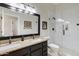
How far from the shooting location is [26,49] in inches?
82.2

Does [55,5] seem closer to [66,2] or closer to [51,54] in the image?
[66,2]

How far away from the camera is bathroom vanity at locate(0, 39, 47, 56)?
1726 mm

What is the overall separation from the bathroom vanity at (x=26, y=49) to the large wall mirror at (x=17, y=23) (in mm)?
244

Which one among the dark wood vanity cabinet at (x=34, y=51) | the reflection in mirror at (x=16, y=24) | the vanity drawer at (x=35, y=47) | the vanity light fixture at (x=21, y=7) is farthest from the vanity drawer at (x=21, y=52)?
the vanity light fixture at (x=21, y=7)

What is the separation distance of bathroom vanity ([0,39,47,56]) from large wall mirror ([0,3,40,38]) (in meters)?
0.24

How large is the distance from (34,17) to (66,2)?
2.86 feet

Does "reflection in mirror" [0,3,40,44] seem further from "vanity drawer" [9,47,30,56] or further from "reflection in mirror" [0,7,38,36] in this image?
→ "vanity drawer" [9,47,30,56]

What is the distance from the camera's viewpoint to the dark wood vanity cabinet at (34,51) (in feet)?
6.17

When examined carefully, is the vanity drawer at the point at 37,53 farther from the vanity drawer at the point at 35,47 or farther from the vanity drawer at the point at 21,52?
the vanity drawer at the point at 21,52

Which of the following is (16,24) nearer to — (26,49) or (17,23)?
(17,23)

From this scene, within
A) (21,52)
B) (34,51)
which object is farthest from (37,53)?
(21,52)

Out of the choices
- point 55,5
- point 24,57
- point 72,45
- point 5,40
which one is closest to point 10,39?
point 5,40

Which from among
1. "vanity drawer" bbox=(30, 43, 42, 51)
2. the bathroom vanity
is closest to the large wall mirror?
the bathroom vanity

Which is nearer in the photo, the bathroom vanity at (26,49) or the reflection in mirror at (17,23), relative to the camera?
the bathroom vanity at (26,49)
